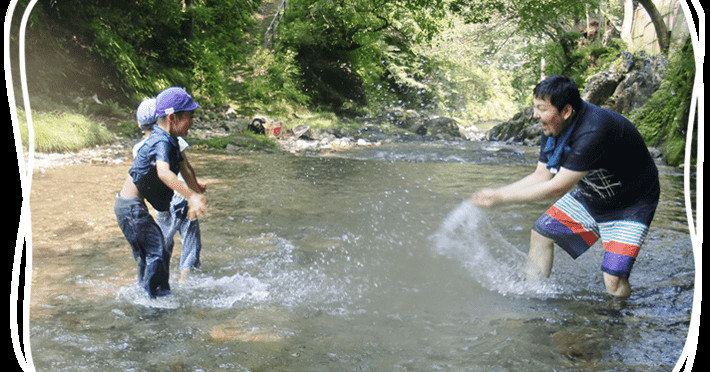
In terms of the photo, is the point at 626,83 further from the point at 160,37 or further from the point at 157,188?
the point at 157,188

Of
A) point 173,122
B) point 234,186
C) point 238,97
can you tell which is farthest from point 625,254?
point 234,186

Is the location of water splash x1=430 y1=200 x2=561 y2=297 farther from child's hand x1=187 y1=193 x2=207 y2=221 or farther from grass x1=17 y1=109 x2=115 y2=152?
grass x1=17 y1=109 x2=115 y2=152

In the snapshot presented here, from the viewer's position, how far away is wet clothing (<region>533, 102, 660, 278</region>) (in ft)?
7.87

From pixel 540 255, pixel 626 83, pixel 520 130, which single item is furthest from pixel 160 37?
pixel 520 130

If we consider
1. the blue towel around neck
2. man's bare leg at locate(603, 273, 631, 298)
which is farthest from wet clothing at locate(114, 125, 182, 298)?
man's bare leg at locate(603, 273, 631, 298)

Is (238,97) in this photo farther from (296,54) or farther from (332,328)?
→ (332,328)

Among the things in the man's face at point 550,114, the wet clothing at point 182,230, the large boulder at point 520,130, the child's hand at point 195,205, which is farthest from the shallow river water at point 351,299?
the large boulder at point 520,130

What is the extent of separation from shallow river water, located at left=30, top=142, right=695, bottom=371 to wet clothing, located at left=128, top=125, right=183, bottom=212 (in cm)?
56

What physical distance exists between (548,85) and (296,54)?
2909 mm

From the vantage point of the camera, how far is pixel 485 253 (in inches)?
147

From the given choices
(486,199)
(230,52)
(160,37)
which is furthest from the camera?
(230,52)

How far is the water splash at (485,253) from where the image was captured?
304cm

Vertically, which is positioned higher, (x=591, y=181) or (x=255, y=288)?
(x=591, y=181)

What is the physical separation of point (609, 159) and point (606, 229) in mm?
424
